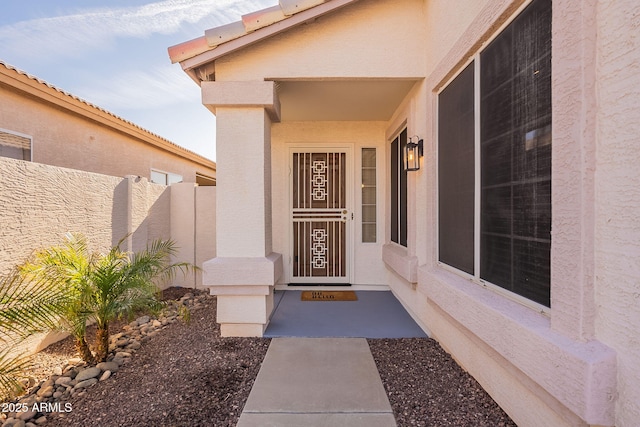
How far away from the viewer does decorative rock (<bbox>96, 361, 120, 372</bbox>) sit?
3010mm

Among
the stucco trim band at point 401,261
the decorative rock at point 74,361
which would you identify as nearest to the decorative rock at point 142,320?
the decorative rock at point 74,361

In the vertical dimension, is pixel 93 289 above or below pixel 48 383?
above

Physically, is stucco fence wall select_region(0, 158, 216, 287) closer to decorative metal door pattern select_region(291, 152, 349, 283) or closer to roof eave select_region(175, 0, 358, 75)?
decorative metal door pattern select_region(291, 152, 349, 283)

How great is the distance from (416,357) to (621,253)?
2258 millimetres

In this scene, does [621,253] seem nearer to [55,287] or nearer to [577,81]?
[577,81]

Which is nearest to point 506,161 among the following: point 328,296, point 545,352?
point 545,352

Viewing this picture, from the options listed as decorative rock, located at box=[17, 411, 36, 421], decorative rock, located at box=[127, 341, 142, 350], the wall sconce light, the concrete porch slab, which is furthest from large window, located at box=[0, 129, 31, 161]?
the wall sconce light

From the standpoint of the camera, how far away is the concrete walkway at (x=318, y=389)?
224 centimetres

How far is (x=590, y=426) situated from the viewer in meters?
1.58

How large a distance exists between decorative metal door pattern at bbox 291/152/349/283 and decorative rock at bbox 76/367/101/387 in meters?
3.34

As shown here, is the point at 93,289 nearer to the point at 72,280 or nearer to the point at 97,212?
the point at 72,280

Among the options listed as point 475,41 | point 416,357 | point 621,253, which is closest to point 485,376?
point 416,357

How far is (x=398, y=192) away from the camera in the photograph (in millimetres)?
5008

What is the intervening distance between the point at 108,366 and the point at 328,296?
126 inches
